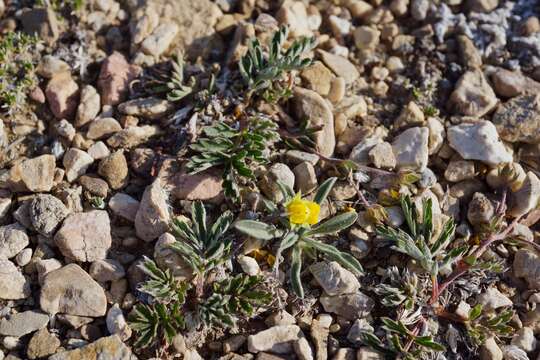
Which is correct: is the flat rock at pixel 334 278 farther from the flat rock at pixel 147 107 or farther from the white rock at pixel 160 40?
the white rock at pixel 160 40

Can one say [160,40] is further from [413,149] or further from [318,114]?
[413,149]

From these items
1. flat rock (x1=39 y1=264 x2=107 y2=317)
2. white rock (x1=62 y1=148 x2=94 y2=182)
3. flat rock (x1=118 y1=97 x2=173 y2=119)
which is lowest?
flat rock (x1=39 y1=264 x2=107 y2=317)

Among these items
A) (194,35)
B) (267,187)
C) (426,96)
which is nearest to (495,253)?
(426,96)

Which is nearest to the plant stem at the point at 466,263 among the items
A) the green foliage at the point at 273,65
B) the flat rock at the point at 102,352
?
the green foliage at the point at 273,65

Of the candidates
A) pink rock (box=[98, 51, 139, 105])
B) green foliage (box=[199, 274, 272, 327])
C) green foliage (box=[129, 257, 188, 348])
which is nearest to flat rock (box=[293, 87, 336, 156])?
green foliage (box=[199, 274, 272, 327])

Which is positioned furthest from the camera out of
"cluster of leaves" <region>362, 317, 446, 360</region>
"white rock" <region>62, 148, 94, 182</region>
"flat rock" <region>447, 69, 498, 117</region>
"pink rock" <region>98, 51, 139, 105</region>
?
"flat rock" <region>447, 69, 498, 117</region>

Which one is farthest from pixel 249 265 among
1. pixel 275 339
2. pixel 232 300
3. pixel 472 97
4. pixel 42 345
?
pixel 472 97

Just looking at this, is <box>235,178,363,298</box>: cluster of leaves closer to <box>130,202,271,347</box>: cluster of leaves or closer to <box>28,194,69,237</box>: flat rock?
<box>130,202,271,347</box>: cluster of leaves
